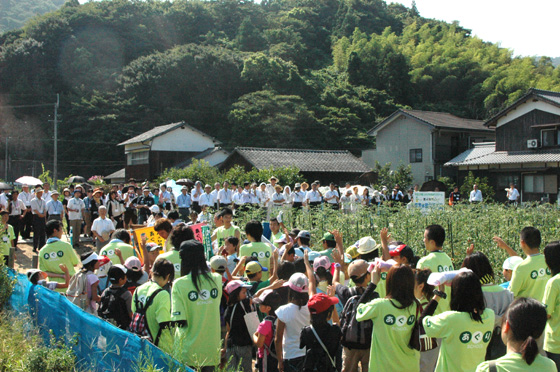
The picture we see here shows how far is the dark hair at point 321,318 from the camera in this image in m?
4.08

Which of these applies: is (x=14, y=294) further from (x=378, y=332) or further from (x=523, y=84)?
(x=523, y=84)

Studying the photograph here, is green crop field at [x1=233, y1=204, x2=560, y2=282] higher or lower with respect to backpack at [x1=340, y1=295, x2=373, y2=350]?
higher

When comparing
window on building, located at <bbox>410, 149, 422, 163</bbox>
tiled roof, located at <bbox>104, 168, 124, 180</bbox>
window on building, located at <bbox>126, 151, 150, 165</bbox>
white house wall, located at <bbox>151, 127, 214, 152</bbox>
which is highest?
white house wall, located at <bbox>151, 127, 214, 152</bbox>

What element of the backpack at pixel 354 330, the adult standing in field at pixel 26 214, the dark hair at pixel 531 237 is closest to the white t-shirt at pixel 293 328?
the backpack at pixel 354 330

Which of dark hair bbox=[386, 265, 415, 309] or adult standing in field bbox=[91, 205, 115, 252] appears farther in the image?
adult standing in field bbox=[91, 205, 115, 252]

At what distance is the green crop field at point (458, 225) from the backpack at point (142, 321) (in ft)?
17.1

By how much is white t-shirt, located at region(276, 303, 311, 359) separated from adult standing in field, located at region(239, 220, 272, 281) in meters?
2.01

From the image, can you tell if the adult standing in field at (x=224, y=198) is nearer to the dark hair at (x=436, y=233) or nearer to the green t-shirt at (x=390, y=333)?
A: the dark hair at (x=436, y=233)

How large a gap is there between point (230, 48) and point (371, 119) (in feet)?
83.3

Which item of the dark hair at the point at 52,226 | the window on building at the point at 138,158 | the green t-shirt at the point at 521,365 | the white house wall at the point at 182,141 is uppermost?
the white house wall at the point at 182,141

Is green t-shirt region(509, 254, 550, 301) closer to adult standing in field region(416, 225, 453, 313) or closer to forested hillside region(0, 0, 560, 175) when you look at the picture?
adult standing in field region(416, 225, 453, 313)

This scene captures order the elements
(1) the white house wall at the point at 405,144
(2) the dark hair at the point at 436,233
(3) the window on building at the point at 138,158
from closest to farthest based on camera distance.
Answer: (2) the dark hair at the point at 436,233 < (1) the white house wall at the point at 405,144 < (3) the window on building at the point at 138,158

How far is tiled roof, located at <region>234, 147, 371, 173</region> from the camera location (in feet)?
108

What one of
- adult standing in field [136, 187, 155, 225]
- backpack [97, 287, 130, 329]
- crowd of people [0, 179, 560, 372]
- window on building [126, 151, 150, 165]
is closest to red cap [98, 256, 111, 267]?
crowd of people [0, 179, 560, 372]
